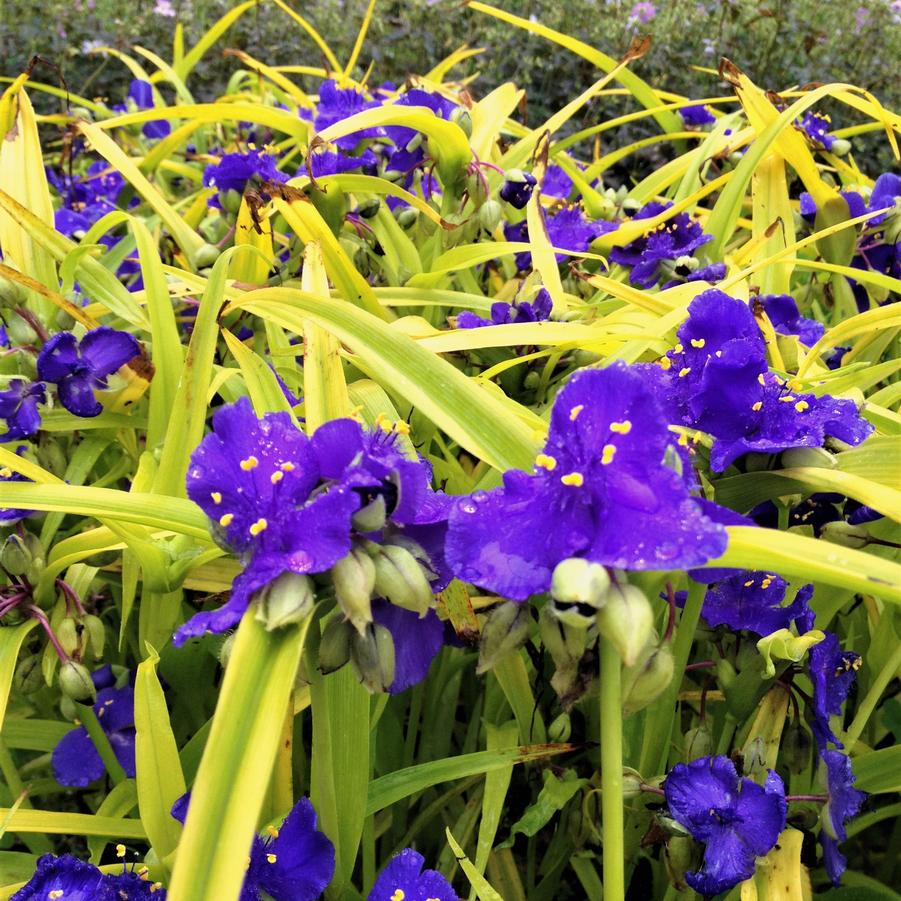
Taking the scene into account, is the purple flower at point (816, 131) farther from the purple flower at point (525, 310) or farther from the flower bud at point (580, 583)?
the flower bud at point (580, 583)

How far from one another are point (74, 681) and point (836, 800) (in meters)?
0.60

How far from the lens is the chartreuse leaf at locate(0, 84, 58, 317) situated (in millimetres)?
955

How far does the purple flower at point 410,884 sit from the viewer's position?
549mm

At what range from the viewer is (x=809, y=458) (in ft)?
1.80

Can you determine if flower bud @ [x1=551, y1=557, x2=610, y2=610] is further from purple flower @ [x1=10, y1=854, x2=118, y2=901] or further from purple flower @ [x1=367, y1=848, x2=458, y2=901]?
purple flower @ [x1=10, y1=854, x2=118, y2=901]

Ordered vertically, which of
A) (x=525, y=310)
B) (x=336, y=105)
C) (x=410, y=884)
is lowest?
(x=410, y=884)

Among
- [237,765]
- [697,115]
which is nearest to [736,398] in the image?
[237,765]

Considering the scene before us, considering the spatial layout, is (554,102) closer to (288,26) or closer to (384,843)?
(288,26)

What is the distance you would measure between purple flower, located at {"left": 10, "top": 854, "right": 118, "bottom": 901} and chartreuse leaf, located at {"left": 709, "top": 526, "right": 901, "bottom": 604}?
0.46 metres

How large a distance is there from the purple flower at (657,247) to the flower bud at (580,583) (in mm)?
773

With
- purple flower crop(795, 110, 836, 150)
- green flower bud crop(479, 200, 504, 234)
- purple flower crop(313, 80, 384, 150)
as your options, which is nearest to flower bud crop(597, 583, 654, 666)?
green flower bud crop(479, 200, 504, 234)

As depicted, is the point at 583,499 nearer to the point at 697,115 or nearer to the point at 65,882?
the point at 65,882

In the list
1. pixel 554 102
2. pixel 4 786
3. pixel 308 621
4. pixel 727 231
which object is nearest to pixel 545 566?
pixel 308 621

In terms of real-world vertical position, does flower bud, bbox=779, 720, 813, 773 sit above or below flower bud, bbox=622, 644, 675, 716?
below
